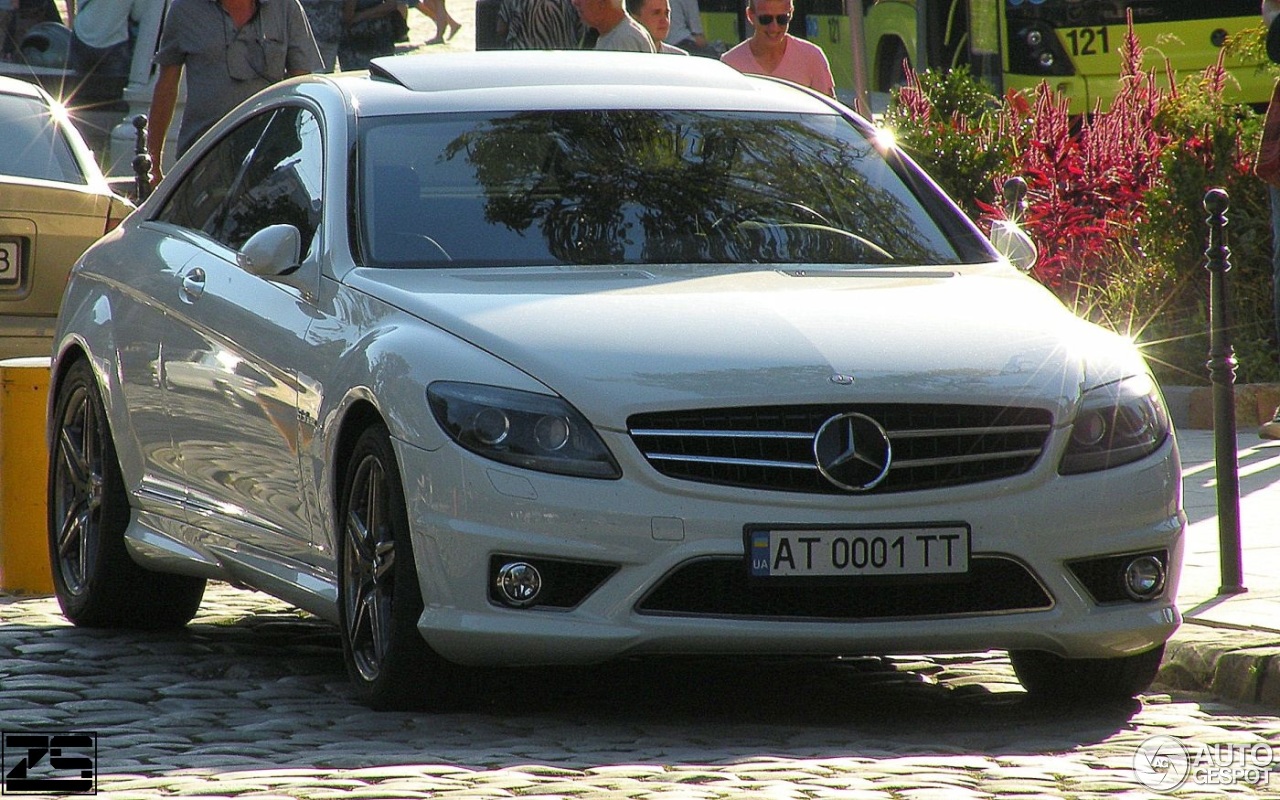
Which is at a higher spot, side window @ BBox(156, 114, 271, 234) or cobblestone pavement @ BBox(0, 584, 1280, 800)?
side window @ BBox(156, 114, 271, 234)

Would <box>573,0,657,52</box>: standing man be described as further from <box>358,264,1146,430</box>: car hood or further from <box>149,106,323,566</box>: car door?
<box>358,264,1146,430</box>: car hood

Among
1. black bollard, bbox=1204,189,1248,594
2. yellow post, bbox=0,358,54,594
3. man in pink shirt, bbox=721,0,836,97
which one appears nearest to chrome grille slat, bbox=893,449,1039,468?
black bollard, bbox=1204,189,1248,594

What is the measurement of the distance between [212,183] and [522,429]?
2.58 metres

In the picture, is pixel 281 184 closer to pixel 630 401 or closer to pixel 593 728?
pixel 630 401

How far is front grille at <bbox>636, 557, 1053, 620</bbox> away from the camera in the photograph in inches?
250

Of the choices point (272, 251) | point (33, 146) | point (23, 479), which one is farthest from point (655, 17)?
point (272, 251)

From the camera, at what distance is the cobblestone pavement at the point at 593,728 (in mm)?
5758

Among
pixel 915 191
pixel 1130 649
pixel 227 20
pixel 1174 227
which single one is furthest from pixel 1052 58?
pixel 1130 649

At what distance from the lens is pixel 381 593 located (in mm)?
6707

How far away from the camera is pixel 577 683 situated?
726 cm

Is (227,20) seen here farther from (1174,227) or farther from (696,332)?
(696,332)

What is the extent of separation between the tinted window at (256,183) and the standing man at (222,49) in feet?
12.3

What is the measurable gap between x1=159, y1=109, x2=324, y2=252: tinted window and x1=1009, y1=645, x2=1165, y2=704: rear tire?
229 cm

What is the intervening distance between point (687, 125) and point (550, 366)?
1.66 m
